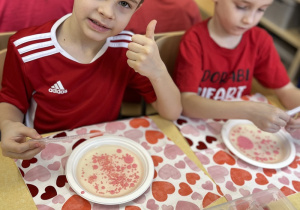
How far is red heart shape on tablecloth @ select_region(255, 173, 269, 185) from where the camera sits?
0.91 meters

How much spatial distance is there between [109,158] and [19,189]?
254 mm

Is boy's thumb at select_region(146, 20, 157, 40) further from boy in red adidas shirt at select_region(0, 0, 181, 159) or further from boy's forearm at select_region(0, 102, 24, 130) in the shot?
boy's forearm at select_region(0, 102, 24, 130)

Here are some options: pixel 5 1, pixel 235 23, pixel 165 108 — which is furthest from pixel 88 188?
pixel 5 1

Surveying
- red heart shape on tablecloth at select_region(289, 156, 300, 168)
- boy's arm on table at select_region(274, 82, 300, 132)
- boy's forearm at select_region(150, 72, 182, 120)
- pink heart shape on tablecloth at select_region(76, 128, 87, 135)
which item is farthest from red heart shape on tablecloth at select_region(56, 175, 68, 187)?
boy's arm on table at select_region(274, 82, 300, 132)

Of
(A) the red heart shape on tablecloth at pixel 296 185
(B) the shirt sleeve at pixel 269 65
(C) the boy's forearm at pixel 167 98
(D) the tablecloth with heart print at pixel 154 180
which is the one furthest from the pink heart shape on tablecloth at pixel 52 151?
(B) the shirt sleeve at pixel 269 65

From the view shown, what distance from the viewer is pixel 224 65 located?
125 centimetres

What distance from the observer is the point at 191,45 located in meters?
1.19

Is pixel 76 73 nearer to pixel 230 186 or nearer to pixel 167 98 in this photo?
pixel 167 98

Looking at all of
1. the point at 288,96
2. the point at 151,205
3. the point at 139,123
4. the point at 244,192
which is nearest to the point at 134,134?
the point at 139,123

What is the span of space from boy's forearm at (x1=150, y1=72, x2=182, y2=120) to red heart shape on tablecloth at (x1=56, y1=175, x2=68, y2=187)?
395 mm

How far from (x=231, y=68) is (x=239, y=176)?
0.51 metres

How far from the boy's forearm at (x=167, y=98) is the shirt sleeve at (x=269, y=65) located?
0.49 meters

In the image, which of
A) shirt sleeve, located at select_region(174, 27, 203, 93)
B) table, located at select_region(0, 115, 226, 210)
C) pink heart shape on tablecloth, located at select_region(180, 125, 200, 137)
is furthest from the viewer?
shirt sleeve, located at select_region(174, 27, 203, 93)

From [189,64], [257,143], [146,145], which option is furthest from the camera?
[189,64]
